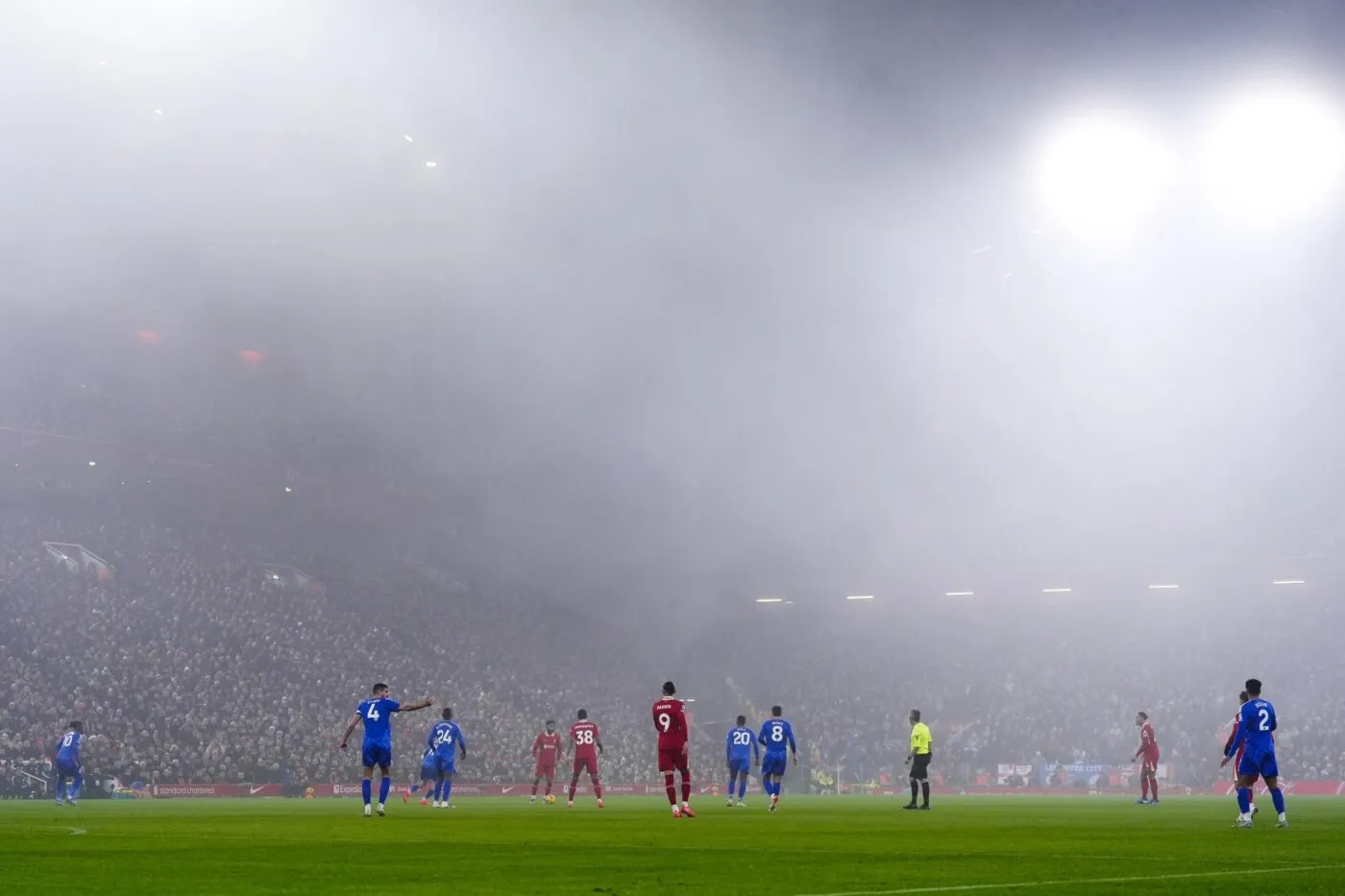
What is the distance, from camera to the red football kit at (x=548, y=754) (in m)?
38.3

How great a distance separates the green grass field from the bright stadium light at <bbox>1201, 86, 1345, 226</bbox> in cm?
3158

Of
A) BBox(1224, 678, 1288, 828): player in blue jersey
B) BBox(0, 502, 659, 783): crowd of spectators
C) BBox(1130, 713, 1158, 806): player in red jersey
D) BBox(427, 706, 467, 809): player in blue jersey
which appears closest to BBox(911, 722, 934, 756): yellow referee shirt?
BBox(1224, 678, 1288, 828): player in blue jersey

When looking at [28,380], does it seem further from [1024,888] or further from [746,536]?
[1024,888]

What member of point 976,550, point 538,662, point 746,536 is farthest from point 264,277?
point 976,550

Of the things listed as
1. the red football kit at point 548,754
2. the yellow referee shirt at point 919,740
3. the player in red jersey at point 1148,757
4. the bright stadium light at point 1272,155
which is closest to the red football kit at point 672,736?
the yellow referee shirt at point 919,740

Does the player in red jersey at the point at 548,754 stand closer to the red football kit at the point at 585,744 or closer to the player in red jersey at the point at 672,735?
the red football kit at the point at 585,744

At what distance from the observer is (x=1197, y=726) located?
181 ft

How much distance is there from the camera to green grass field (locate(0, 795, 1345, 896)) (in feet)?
37.5

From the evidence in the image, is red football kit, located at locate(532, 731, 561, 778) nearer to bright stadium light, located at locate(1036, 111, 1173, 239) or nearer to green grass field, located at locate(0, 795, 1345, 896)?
green grass field, located at locate(0, 795, 1345, 896)

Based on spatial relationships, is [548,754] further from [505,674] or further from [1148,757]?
[505,674]

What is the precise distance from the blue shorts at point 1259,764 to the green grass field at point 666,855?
37.6 inches

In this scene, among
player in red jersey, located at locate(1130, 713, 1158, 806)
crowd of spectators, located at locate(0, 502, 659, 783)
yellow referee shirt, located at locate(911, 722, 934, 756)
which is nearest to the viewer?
yellow referee shirt, located at locate(911, 722, 934, 756)

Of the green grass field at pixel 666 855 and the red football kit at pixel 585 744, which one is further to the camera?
the red football kit at pixel 585 744

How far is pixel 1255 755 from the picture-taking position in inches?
893
